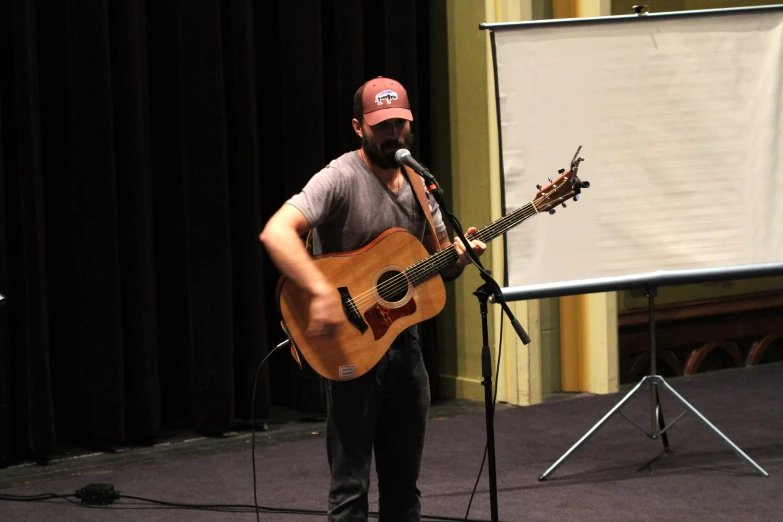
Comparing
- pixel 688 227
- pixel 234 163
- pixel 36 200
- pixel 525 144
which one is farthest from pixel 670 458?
pixel 36 200

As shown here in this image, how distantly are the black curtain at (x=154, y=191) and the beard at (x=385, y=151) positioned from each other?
85.2 inches

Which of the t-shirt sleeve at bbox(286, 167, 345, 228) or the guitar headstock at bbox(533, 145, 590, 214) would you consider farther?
the guitar headstock at bbox(533, 145, 590, 214)

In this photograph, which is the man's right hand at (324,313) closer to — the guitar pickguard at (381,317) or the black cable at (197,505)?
the guitar pickguard at (381,317)

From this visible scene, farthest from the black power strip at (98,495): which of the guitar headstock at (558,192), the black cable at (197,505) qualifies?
the guitar headstock at (558,192)

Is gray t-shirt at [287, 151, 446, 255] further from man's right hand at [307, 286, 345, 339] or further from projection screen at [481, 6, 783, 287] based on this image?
projection screen at [481, 6, 783, 287]

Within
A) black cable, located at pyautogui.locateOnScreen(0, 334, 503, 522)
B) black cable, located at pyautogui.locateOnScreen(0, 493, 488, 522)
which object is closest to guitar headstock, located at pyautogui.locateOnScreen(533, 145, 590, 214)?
black cable, located at pyautogui.locateOnScreen(0, 334, 503, 522)

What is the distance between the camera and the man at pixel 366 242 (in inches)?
109

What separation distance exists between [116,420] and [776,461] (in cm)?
275

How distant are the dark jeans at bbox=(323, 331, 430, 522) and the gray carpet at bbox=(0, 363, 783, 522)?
0.87 metres

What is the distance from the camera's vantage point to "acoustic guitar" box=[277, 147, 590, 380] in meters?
2.76

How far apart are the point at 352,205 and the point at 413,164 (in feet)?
0.76

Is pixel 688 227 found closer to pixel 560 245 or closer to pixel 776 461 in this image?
pixel 560 245

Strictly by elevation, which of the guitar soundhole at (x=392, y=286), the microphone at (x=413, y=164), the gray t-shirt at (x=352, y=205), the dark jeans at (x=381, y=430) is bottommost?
the dark jeans at (x=381, y=430)

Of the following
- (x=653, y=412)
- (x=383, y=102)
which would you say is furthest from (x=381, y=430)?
(x=653, y=412)
